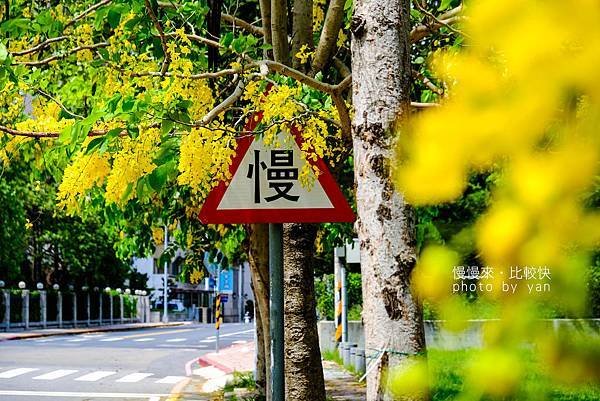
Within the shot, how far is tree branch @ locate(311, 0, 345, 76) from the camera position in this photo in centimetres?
627

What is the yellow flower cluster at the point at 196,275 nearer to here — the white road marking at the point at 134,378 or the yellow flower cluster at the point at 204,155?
the white road marking at the point at 134,378

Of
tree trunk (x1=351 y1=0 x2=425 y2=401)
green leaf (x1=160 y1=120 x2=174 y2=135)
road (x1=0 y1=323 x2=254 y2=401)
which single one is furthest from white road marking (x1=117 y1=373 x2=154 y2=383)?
tree trunk (x1=351 y1=0 x2=425 y2=401)

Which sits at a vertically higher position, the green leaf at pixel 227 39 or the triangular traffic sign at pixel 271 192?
the green leaf at pixel 227 39

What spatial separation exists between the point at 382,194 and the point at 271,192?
7.00 ft

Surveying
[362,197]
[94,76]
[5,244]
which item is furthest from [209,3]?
[5,244]

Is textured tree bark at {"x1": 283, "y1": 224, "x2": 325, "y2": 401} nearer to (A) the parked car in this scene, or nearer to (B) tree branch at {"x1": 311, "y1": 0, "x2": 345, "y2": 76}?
(B) tree branch at {"x1": 311, "y1": 0, "x2": 345, "y2": 76}

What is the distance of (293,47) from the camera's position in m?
7.33

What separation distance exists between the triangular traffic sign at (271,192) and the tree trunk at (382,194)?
191 cm

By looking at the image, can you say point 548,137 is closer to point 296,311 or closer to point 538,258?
point 538,258

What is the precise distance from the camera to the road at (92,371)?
1356 centimetres

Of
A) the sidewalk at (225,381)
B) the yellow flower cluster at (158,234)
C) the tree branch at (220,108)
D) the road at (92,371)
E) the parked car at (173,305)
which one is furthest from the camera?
the parked car at (173,305)

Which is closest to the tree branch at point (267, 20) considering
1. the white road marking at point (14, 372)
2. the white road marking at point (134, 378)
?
the white road marking at point (134, 378)

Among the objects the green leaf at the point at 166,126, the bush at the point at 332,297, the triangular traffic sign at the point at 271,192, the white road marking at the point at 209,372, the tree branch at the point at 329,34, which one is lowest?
the white road marking at the point at 209,372

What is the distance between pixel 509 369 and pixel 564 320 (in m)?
0.10
